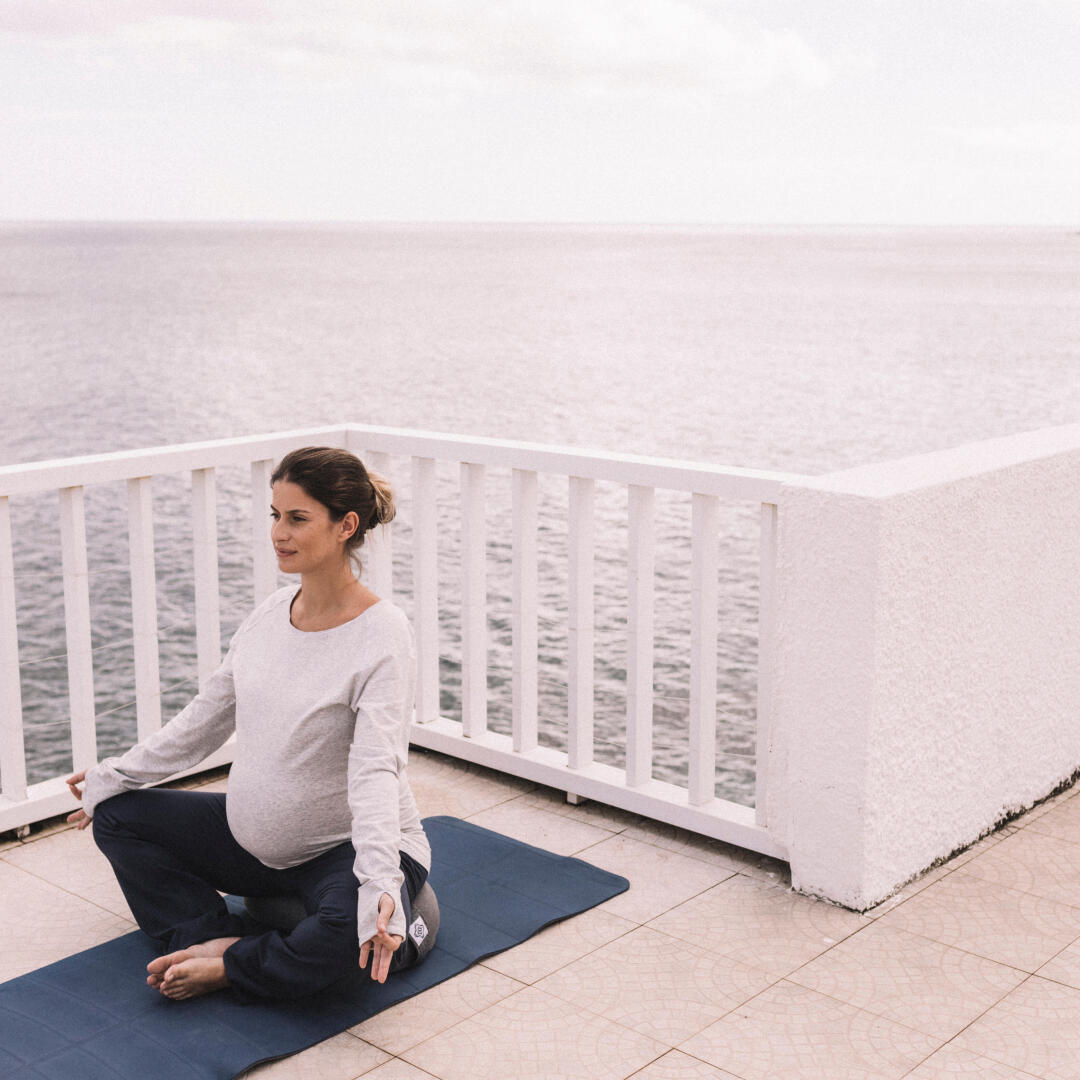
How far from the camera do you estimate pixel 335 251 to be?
136750 mm

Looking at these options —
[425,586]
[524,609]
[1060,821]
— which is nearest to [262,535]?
[425,586]

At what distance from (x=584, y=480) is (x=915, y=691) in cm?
97

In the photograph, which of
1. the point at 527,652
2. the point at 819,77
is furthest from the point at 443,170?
the point at 527,652

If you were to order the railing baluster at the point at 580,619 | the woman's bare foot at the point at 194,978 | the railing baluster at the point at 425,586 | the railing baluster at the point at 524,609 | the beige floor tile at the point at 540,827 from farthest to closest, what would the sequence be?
the railing baluster at the point at 425,586 < the railing baluster at the point at 524,609 < the railing baluster at the point at 580,619 < the beige floor tile at the point at 540,827 < the woman's bare foot at the point at 194,978

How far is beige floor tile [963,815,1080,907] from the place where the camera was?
311cm

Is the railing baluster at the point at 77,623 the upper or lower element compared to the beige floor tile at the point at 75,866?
upper

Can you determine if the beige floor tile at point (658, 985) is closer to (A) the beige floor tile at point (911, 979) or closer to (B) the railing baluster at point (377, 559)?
(A) the beige floor tile at point (911, 979)

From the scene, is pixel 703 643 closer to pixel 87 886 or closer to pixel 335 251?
pixel 87 886

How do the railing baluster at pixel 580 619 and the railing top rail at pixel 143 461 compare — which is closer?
the railing top rail at pixel 143 461

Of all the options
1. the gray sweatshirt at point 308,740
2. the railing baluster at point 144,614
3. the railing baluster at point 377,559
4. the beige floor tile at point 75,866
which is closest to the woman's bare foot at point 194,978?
the gray sweatshirt at point 308,740

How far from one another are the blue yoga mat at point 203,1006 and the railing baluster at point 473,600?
2.46 feet

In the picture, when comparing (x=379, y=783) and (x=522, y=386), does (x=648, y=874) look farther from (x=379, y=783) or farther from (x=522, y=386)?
(x=522, y=386)

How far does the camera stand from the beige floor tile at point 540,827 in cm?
340

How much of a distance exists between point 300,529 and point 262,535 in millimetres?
1351
